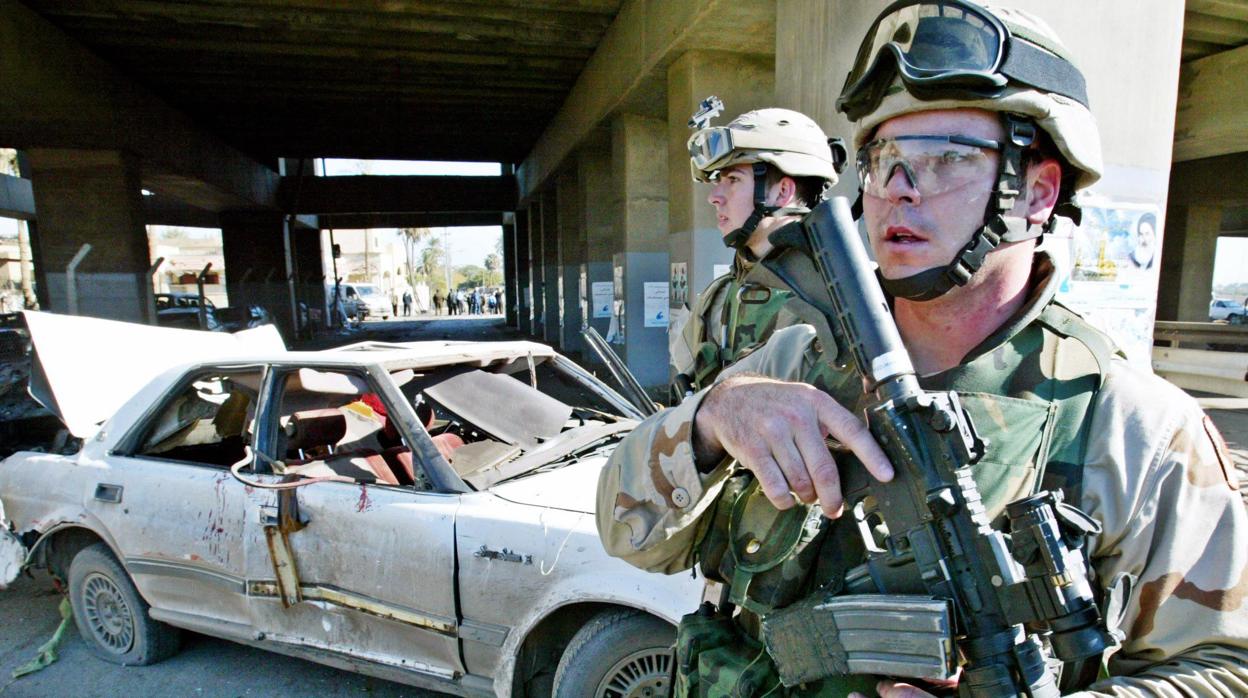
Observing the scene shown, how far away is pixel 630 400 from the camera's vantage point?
3.55 meters

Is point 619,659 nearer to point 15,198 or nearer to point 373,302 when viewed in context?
point 15,198

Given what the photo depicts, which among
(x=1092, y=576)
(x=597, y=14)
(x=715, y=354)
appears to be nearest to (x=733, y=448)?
(x=1092, y=576)

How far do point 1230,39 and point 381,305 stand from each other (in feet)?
123

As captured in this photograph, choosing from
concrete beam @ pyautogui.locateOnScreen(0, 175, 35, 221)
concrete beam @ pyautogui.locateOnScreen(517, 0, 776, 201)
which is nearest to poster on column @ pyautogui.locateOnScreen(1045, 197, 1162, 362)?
concrete beam @ pyautogui.locateOnScreen(517, 0, 776, 201)

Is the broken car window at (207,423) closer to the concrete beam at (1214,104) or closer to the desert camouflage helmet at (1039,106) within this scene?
the desert camouflage helmet at (1039,106)

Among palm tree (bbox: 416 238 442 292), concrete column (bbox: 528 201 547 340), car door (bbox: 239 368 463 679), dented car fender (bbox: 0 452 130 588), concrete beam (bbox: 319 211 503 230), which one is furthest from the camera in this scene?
palm tree (bbox: 416 238 442 292)

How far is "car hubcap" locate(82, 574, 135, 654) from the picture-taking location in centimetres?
322

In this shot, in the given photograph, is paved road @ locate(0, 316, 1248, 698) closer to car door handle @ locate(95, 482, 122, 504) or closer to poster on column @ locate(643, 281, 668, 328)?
car door handle @ locate(95, 482, 122, 504)

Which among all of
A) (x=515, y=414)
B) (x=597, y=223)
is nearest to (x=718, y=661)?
(x=515, y=414)

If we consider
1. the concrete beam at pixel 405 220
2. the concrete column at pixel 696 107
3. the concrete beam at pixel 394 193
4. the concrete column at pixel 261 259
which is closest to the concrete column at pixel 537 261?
the concrete beam at pixel 394 193

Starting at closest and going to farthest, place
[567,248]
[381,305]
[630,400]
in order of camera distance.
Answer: [630,400], [567,248], [381,305]

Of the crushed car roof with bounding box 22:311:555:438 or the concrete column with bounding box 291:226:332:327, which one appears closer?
the crushed car roof with bounding box 22:311:555:438

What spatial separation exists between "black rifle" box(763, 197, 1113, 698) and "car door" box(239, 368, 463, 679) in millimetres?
1720

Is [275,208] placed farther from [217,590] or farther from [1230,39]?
[1230,39]
